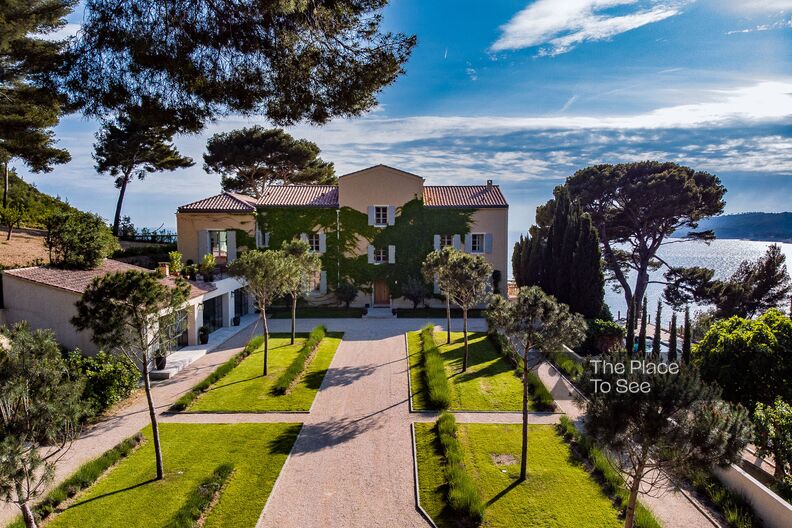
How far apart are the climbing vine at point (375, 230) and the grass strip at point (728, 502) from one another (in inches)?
888

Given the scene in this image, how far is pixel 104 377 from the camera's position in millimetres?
13438

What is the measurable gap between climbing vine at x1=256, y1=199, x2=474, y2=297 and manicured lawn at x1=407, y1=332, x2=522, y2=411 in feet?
32.9

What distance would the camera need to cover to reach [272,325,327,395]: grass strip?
15.0 meters

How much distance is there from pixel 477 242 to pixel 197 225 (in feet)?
59.2

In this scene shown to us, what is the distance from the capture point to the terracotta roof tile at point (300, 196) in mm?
31312

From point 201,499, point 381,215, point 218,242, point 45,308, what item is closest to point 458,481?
point 201,499

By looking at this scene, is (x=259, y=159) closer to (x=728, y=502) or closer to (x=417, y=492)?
(x=417, y=492)

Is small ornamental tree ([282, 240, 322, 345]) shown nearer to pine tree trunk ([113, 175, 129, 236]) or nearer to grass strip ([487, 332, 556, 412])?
grass strip ([487, 332, 556, 412])

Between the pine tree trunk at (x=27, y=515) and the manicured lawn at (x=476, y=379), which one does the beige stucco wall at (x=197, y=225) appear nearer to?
the manicured lawn at (x=476, y=379)

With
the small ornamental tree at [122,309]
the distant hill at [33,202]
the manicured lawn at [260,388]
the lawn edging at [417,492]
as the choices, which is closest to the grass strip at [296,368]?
the manicured lawn at [260,388]

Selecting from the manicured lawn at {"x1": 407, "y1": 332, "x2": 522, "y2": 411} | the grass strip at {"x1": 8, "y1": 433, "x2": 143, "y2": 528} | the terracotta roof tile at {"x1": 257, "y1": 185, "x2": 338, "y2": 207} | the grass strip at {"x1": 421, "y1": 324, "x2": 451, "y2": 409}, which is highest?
the terracotta roof tile at {"x1": 257, "y1": 185, "x2": 338, "y2": 207}

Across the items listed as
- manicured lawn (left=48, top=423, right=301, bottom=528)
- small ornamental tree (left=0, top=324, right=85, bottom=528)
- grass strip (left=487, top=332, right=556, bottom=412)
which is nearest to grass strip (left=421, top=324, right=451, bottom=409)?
grass strip (left=487, top=332, right=556, bottom=412)

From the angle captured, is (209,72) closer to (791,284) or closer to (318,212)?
(318,212)

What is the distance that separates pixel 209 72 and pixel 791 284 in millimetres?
31006
